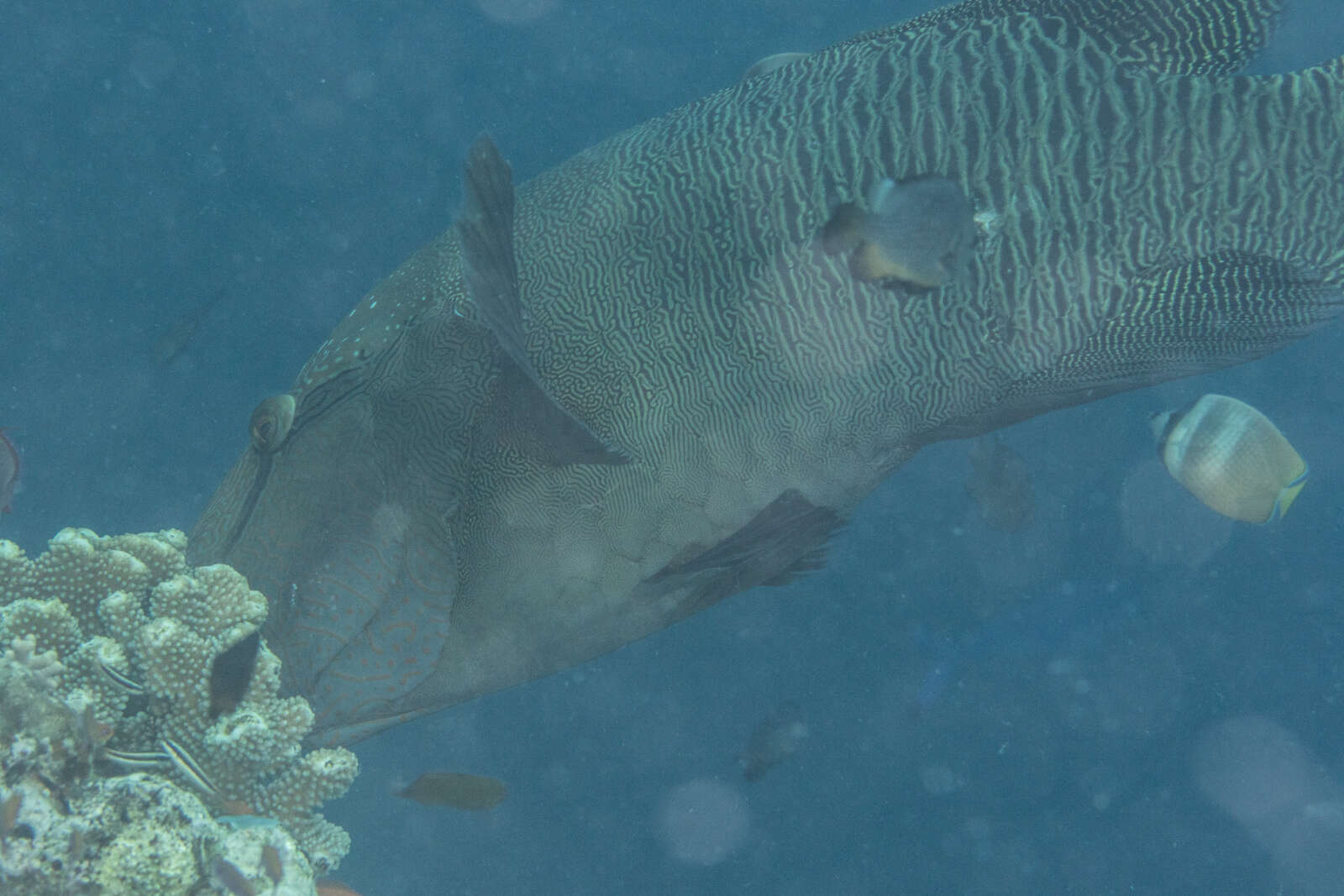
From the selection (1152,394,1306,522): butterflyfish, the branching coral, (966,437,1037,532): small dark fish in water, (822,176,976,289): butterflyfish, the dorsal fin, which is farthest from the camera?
(966,437,1037,532): small dark fish in water

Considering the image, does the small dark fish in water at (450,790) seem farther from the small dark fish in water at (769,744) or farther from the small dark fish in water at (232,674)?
the small dark fish in water at (769,744)

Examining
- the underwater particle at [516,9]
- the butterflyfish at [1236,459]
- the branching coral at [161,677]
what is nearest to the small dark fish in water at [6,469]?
the branching coral at [161,677]

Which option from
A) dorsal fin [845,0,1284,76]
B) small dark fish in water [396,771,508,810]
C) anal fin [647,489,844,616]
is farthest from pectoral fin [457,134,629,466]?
dorsal fin [845,0,1284,76]

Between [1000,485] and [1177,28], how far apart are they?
21.1ft

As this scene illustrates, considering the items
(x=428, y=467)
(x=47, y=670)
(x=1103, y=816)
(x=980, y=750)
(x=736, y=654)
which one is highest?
(x=47, y=670)

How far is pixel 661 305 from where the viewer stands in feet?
9.77

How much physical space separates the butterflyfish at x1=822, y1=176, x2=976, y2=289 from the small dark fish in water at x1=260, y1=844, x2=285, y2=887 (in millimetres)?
2464

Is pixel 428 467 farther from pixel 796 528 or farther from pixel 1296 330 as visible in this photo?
pixel 1296 330

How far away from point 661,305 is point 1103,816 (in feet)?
31.4

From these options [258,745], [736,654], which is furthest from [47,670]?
[736,654]

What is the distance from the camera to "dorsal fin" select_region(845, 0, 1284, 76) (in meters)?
2.85

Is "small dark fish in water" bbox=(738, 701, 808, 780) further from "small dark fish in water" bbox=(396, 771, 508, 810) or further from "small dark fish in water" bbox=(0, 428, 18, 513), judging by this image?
"small dark fish in water" bbox=(0, 428, 18, 513)

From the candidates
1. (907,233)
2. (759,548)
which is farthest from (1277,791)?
(907,233)

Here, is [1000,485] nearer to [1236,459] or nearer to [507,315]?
[1236,459]
